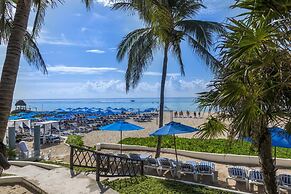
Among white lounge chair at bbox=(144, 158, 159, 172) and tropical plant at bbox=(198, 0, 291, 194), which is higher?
tropical plant at bbox=(198, 0, 291, 194)

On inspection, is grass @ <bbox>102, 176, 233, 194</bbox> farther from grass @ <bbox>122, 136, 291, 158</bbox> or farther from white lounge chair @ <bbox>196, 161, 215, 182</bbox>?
grass @ <bbox>122, 136, 291, 158</bbox>

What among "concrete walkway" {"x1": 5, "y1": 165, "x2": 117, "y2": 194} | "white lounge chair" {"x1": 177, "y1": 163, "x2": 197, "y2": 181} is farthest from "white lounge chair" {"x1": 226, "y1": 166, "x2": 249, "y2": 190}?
"concrete walkway" {"x1": 5, "y1": 165, "x2": 117, "y2": 194}

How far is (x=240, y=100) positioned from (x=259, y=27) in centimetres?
118

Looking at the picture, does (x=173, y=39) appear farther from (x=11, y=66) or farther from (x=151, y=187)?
(x=11, y=66)

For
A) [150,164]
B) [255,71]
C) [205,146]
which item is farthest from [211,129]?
[205,146]

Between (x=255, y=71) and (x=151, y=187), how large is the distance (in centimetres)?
628

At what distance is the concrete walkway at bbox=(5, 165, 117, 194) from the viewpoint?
347 inches

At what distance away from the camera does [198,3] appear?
50.0ft

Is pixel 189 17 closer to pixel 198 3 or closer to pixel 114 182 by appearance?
pixel 198 3

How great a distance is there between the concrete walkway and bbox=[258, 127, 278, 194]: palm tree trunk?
4361 millimetres

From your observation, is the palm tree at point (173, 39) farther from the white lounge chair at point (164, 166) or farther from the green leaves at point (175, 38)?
the white lounge chair at point (164, 166)

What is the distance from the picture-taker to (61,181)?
9828 millimetres

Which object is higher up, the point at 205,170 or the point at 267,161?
the point at 267,161

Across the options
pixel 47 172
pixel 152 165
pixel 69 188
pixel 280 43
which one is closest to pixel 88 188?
pixel 69 188
